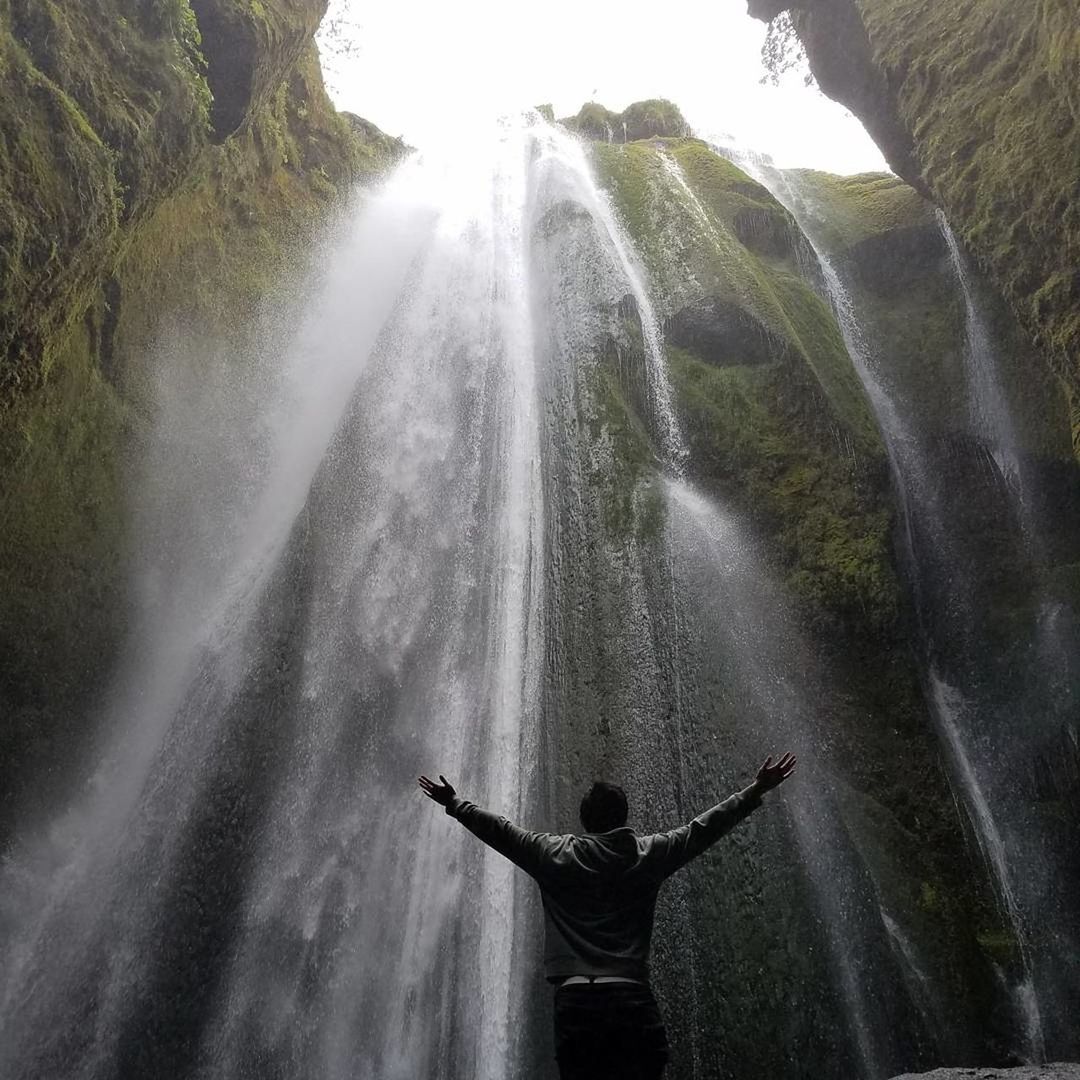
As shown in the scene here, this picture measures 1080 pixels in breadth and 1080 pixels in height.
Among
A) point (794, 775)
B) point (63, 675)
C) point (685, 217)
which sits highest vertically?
point (685, 217)

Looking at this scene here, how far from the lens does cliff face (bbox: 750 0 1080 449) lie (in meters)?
8.97

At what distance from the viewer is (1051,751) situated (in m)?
7.73

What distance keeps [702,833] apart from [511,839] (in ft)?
2.05

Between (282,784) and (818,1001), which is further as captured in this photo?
(282,784)

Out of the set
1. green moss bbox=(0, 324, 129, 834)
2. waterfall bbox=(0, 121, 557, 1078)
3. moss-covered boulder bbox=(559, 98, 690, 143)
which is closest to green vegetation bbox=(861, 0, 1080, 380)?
waterfall bbox=(0, 121, 557, 1078)

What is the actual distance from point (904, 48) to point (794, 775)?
10.5 meters

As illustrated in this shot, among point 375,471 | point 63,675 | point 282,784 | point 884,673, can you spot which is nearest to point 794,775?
point 884,673

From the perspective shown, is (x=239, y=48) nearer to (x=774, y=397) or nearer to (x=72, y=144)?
(x=72, y=144)

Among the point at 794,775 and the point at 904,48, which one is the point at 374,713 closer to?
the point at 794,775

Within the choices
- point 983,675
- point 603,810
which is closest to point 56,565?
point 603,810

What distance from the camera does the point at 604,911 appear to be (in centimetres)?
257

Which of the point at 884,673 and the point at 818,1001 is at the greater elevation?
the point at 884,673

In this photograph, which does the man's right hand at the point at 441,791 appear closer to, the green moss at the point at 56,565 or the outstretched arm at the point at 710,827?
the outstretched arm at the point at 710,827

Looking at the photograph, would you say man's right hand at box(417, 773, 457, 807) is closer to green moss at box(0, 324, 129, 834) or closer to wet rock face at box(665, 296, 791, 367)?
green moss at box(0, 324, 129, 834)
